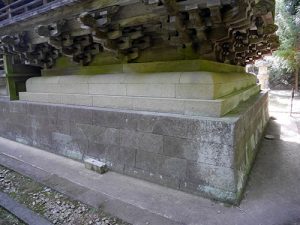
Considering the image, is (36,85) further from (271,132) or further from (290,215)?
(271,132)

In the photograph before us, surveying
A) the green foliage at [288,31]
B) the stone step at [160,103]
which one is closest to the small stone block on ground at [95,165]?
the stone step at [160,103]

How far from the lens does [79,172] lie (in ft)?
13.2

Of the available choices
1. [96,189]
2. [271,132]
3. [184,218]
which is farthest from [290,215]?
[271,132]

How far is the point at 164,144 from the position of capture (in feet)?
10.8

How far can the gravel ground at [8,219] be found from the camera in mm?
2803

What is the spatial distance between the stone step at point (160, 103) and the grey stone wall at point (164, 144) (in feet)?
0.50

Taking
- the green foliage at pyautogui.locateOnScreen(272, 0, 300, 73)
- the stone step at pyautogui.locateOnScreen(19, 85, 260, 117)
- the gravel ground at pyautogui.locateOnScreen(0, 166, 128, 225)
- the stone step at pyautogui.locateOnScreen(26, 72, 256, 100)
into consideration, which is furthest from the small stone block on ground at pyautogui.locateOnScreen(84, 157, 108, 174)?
the green foliage at pyautogui.locateOnScreen(272, 0, 300, 73)

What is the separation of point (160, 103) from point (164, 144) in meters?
0.64

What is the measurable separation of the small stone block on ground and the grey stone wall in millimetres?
95

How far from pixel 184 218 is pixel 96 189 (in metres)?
1.45

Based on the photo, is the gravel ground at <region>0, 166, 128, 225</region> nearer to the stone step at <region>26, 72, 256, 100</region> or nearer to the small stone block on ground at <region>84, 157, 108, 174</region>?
the small stone block on ground at <region>84, 157, 108, 174</region>

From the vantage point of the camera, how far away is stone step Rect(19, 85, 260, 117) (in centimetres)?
308

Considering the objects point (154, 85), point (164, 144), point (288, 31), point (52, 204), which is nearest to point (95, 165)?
point (52, 204)

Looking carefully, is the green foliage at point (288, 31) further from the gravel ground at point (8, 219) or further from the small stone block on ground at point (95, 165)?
the gravel ground at point (8, 219)
